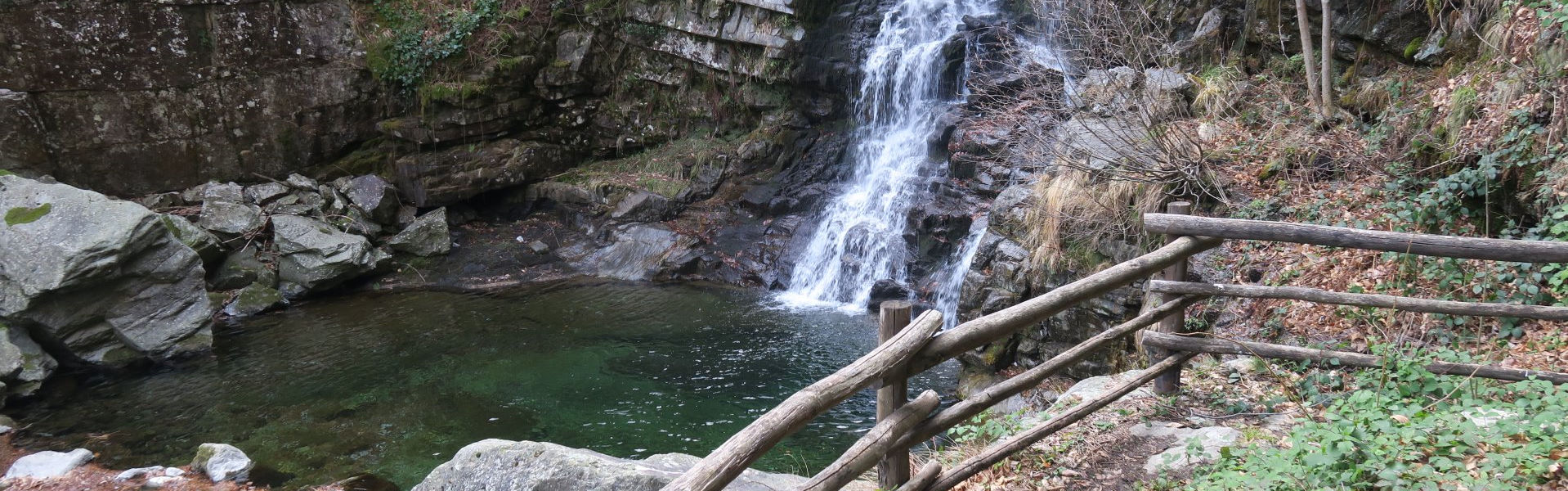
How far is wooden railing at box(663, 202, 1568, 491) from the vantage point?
8.52ft

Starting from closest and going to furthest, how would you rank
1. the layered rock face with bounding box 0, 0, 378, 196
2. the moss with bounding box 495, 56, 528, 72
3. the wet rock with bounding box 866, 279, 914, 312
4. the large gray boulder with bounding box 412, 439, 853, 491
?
the large gray boulder with bounding box 412, 439, 853, 491
the wet rock with bounding box 866, 279, 914, 312
the layered rock face with bounding box 0, 0, 378, 196
the moss with bounding box 495, 56, 528, 72

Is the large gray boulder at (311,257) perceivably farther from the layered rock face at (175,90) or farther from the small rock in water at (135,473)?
the small rock in water at (135,473)

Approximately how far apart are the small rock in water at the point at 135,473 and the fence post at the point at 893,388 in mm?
6148

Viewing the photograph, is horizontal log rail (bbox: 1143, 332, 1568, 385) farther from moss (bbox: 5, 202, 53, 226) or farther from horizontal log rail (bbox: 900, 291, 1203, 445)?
moss (bbox: 5, 202, 53, 226)

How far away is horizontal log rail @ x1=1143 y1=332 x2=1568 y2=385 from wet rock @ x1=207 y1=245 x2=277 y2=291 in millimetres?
11333

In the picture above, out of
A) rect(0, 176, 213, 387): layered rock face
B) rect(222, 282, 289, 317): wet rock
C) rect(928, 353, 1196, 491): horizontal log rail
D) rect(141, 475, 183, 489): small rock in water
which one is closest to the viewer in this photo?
rect(928, 353, 1196, 491): horizontal log rail

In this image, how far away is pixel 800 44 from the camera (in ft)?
42.1

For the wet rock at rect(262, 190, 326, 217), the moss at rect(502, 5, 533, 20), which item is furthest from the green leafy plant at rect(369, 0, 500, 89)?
the wet rock at rect(262, 190, 326, 217)

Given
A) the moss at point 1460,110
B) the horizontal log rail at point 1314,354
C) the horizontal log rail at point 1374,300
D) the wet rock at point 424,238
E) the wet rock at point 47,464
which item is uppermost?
the moss at point 1460,110

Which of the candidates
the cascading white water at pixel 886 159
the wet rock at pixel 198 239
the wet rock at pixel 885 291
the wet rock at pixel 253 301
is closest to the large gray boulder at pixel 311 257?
the wet rock at pixel 253 301

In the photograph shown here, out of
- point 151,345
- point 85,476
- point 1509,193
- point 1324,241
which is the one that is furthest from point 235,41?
point 1509,193

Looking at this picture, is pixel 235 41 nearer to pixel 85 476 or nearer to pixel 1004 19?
pixel 85 476

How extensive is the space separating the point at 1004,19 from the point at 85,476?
442 inches

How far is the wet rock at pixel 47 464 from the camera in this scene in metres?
6.21
